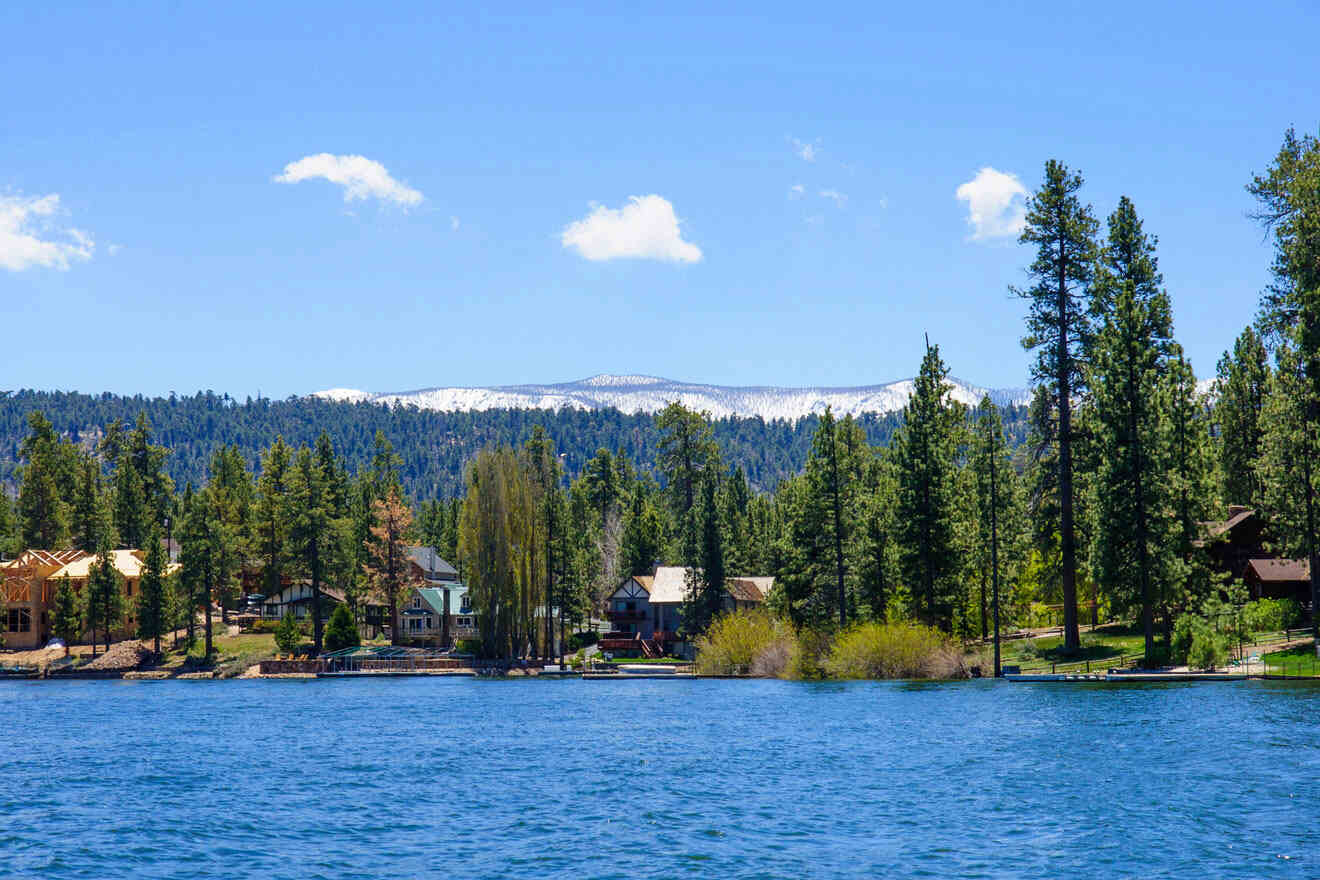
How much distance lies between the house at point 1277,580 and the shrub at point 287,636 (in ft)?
242

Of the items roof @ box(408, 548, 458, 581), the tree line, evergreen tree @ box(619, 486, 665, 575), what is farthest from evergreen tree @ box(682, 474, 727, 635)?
roof @ box(408, 548, 458, 581)

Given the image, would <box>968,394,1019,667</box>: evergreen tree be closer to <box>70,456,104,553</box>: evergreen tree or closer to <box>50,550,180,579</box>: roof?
<box>50,550,180,579</box>: roof

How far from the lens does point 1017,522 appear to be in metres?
83.4

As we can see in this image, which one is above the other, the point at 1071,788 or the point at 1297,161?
the point at 1297,161

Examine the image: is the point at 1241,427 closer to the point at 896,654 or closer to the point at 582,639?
the point at 896,654

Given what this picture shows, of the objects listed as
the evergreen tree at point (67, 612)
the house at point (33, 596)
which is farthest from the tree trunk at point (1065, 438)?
the evergreen tree at point (67, 612)

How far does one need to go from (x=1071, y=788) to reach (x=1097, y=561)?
105 ft

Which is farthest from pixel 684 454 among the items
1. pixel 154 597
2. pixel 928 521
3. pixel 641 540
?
pixel 928 521

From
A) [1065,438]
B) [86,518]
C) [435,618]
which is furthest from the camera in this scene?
[86,518]

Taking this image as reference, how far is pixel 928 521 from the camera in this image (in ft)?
240

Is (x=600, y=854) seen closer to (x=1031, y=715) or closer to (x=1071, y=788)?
(x=1071, y=788)

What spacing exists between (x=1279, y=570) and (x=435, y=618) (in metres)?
73.7

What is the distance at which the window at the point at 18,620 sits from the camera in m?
119

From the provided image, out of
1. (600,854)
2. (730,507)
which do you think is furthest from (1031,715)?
(730,507)
